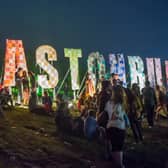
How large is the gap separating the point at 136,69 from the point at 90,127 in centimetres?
1919

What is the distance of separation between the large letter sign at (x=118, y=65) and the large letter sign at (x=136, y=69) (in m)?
0.78

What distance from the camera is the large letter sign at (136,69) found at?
30.8 m

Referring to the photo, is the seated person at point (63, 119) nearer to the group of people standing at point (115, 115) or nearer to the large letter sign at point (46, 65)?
the group of people standing at point (115, 115)

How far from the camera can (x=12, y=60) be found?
22078 millimetres

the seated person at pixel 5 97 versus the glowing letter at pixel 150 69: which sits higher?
the glowing letter at pixel 150 69

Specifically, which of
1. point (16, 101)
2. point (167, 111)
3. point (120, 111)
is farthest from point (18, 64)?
point (120, 111)

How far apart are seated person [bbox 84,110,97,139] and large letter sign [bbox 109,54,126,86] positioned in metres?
17.0

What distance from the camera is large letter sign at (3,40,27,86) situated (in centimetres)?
2181

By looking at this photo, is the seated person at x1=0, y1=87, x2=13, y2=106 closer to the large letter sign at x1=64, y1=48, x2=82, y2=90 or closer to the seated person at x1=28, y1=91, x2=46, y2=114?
the seated person at x1=28, y1=91, x2=46, y2=114

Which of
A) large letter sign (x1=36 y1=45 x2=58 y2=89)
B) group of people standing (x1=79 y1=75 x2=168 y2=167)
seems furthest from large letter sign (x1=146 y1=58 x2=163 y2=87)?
group of people standing (x1=79 y1=75 x2=168 y2=167)

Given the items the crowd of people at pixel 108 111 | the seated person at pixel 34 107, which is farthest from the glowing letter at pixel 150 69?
the seated person at pixel 34 107

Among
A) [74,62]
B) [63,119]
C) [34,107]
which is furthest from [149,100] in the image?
[74,62]

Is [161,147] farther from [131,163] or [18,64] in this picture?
[18,64]

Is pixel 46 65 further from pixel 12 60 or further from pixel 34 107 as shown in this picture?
pixel 34 107
